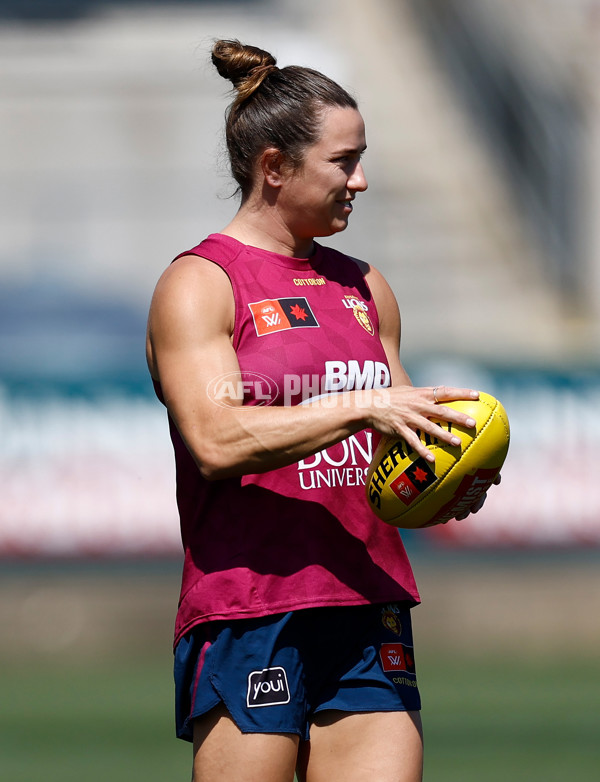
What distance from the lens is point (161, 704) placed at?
6.27 m

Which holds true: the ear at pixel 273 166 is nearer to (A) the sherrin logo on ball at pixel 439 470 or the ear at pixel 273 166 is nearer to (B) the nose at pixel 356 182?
(B) the nose at pixel 356 182

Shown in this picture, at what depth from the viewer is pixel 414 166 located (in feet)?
39.9

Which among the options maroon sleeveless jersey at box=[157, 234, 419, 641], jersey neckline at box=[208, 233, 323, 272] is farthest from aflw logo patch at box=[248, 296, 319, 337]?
jersey neckline at box=[208, 233, 323, 272]

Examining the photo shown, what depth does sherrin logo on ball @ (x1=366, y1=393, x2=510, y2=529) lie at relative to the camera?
8.55ft

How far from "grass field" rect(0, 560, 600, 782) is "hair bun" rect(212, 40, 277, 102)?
3.17 m

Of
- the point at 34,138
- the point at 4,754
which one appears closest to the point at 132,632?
the point at 4,754

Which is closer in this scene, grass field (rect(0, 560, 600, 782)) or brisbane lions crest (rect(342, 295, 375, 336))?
brisbane lions crest (rect(342, 295, 375, 336))

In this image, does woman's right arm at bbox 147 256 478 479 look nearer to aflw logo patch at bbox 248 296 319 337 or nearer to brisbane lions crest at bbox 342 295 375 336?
aflw logo patch at bbox 248 296 319 337

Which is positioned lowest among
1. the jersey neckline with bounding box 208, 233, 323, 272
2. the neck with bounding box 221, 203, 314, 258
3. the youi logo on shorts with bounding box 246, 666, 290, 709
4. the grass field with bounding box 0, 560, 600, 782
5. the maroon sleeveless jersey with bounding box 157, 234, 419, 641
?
the grass field with bounding box 0, 560, 600, 782

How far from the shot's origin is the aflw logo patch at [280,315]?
2658 millimetres

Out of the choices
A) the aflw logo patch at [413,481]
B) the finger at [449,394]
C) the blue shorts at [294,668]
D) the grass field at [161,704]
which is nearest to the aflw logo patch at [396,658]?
the blue shorts at [294,668]

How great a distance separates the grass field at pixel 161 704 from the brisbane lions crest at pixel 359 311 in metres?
2.73

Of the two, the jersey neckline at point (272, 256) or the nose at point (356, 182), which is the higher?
the nose at point (356, 182)

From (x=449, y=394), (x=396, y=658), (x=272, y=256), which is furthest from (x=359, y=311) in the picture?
(x=396, y=658)
